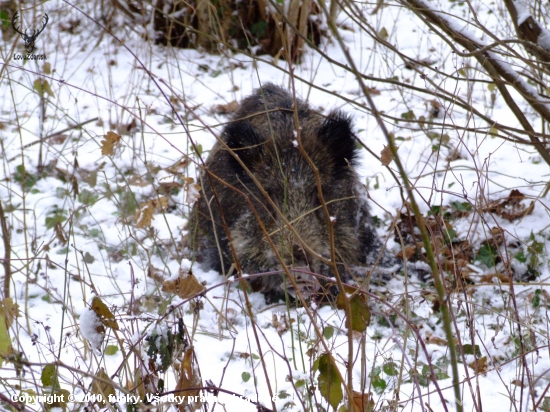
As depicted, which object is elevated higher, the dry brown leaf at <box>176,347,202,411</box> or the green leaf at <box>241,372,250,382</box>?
the green leaf at <box>241,372,250,382</box>

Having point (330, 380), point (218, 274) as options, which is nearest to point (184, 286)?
point (330, 380)

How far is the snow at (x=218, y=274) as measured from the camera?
2350mm

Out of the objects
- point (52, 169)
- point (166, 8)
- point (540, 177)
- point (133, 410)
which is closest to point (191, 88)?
point (166, 8)

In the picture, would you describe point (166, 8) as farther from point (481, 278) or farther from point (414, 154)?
point (481, 278)

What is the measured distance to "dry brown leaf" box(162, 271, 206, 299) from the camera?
183 cm

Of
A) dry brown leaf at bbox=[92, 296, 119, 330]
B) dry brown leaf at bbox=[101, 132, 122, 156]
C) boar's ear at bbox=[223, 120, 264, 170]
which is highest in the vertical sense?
boar's ear at bbox=[223, 120, 264, 170]

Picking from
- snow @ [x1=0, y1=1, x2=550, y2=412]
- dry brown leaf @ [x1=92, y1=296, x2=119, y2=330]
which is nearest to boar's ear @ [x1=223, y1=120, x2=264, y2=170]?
snow @ [x1=0, y1=1, x2=550, y2=412]

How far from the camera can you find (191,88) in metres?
7.36

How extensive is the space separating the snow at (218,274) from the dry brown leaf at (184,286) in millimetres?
74

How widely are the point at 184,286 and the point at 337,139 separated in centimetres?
261

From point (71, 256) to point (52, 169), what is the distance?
1.61m

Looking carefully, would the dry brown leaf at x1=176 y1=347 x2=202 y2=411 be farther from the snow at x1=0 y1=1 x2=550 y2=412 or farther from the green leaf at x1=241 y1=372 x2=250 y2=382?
the green leaf at x1=241 y1=372 x2=250 y2=382

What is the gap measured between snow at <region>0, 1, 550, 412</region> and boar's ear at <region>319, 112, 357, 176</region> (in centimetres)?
15

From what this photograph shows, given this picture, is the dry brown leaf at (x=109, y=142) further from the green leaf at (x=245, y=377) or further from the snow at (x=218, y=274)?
the green leaf at (x=245, y=377)
